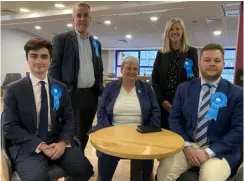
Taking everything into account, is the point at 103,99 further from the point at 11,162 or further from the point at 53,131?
the point at 11,162

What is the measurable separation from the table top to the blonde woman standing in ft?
2.27

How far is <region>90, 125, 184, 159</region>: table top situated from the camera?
1273 mm

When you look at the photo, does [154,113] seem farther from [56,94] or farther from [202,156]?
[56,94]

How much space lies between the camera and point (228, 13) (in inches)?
221

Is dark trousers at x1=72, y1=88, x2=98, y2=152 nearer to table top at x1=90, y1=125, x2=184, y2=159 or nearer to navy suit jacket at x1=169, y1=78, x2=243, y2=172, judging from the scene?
table top at x1=90, y1=125, x2=184, y2=159

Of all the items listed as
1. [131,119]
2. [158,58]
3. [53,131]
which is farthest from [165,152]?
[158,58]

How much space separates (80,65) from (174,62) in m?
0.91

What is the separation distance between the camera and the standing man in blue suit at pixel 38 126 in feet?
5.18

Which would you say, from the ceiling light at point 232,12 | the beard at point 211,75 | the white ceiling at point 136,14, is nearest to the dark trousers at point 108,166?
the beard at point 211,75

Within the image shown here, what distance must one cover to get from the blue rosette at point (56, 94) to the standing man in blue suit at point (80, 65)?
1.29ft

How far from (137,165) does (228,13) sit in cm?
526

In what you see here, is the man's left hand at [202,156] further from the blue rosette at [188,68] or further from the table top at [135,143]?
the blue rosette at [188,68]

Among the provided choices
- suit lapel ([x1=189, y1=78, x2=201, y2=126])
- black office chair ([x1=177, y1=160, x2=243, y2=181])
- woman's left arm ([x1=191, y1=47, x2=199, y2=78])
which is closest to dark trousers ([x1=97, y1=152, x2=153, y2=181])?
black office chair ([x1=177, y1=160, x2=243, y2=181])

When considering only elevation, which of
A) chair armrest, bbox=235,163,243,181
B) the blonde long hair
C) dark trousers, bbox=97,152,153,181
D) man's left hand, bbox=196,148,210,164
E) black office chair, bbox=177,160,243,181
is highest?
the blonde long hair
